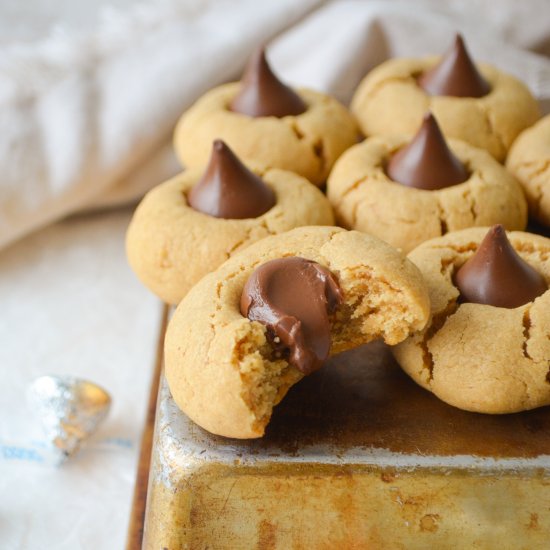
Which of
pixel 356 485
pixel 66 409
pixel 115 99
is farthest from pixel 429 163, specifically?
pixel 115 99

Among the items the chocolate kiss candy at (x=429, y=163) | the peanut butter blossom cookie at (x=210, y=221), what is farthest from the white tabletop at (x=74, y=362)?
the chocolate kiss candy at (x=429, y=163)

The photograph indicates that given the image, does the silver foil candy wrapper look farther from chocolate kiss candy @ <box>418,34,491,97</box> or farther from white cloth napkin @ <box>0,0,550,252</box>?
chocolate kiss candy @ <box>418,34,491,97</box>

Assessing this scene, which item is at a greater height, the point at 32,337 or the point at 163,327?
the point at 163,327

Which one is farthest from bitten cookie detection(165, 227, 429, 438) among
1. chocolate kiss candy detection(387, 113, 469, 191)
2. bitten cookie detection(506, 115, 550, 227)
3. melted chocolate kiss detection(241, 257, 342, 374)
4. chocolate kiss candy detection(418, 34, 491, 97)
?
chocolate kiss candy detection(418, 34, 491, 97)

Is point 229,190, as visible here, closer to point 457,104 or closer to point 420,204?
point 420,204

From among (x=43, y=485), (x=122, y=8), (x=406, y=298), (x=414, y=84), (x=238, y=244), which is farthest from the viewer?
(x=122, y=8)

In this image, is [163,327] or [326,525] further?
[163,327]

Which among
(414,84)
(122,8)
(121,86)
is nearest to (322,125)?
(414,84)

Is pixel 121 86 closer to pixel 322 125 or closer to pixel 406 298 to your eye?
pixel 322 125
